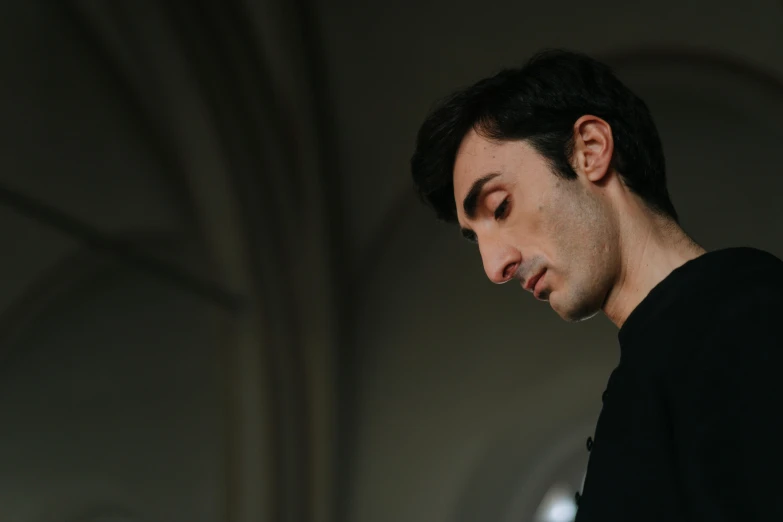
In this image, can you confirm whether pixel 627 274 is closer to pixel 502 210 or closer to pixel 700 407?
pixel 502 210

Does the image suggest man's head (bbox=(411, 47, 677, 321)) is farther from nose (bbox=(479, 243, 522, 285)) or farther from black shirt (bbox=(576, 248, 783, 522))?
black shirt (bbox=(576, 248, 783, 522))

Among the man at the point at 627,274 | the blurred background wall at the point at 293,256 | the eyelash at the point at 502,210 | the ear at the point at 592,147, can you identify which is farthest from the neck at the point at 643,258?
the blurred background wall at the point at 293,256

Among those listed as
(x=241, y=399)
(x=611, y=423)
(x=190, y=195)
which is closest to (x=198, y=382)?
(x=241, y=399)

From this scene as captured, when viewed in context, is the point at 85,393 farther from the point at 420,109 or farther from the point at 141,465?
the point at 420,109

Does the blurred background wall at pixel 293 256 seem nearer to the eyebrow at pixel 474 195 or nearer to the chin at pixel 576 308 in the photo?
the eyebrow at pixel 474 195

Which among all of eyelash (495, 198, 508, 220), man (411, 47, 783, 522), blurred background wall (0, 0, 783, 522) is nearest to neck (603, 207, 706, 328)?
man (411, 47, 783, 522)

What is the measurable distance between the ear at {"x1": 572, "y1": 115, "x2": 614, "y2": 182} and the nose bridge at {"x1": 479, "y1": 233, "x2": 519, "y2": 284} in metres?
0.23

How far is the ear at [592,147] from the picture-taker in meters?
1.97

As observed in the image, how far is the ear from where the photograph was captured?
6.46 ft

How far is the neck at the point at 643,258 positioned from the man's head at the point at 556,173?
2cm

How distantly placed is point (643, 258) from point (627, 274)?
0.15 ft

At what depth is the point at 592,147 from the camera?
200cm

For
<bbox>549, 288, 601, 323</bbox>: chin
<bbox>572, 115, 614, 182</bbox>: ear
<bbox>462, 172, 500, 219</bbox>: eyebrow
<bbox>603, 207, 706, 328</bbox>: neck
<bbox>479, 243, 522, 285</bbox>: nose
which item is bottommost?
<bbox>549, 288, 601, 323</bbox>: chin

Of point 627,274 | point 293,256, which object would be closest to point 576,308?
point 627,274
